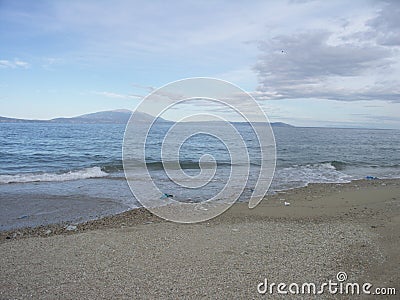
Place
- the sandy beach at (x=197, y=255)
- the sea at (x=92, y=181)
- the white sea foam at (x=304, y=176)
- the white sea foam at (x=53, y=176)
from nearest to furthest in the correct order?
the sandy beach at (x=197, y=255), the sea at (x=92, y=181), the white sea foam at (x=304, y=176), the white sea foam at (x=53, y=176)

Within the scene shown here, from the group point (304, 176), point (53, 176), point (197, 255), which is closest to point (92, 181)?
point (53, 176)

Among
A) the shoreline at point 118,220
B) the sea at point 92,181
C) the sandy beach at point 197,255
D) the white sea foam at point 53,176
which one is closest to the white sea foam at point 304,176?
the sea at point 92,181

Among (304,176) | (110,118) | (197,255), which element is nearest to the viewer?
(197,255)

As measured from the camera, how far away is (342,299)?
4.54 metres

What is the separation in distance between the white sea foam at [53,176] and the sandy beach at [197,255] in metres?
8.91

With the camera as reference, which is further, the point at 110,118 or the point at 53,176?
the point at 110,118

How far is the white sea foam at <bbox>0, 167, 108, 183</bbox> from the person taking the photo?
639 inches

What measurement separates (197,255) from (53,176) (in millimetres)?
13808

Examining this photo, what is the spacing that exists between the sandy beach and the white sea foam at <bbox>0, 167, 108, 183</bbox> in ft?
29.2

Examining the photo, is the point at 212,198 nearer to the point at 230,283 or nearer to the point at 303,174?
the point at 230,283

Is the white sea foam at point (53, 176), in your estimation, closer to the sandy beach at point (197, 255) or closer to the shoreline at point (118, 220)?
the shoreline at point (118, 220)

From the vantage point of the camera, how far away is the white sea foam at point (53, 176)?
639 inches

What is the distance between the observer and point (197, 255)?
6.11 m

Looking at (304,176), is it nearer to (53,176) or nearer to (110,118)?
(53,176)
